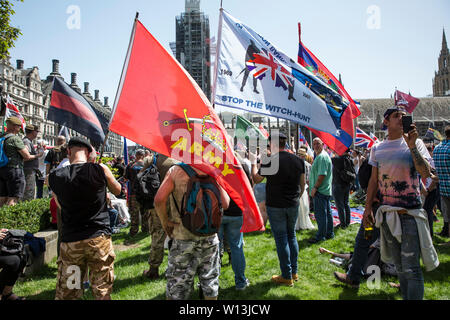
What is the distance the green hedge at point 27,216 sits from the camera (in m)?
4.64

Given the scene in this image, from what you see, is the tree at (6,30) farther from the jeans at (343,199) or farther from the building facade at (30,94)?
the building facade at (30,94)

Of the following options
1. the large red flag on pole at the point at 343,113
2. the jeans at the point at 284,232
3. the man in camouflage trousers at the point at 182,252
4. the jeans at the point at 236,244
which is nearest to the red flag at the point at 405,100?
the large red flag on pole at the point at 343,113

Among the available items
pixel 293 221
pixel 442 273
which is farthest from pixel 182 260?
pixel 442 273

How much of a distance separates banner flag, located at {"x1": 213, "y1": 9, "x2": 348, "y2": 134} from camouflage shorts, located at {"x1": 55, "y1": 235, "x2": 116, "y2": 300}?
2608mm

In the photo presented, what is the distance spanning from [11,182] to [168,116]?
4481 millimetres

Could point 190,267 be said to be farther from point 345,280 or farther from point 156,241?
point 345,280

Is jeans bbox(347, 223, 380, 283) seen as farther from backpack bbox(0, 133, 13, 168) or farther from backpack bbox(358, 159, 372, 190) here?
backpack bbox(0, 133, 13, 168)

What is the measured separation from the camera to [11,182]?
17.7 ft

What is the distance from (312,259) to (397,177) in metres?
2.73

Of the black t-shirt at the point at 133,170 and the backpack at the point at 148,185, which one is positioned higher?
the black t-shirt at the point at 133,170

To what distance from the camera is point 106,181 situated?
2.81 m

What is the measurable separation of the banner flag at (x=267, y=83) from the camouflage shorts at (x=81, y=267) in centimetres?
261

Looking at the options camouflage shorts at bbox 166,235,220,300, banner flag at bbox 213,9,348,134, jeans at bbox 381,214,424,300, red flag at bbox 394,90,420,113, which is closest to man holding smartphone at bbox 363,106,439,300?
jeans at bbox 381,214,424,300

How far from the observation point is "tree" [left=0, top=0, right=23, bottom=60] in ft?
33.4
